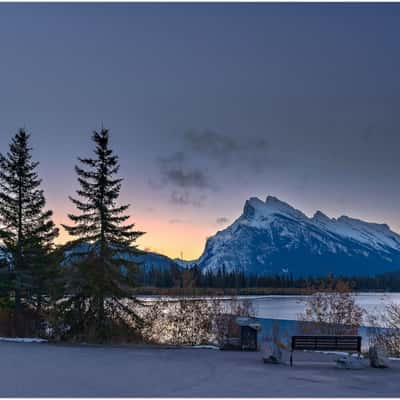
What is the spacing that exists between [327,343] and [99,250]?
11303mm

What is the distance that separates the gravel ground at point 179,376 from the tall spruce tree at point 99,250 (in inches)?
206

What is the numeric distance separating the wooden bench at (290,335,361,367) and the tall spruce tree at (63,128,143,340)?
9.26m

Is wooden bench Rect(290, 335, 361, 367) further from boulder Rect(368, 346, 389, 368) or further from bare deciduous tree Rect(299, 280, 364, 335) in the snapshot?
bare deciduous tree Rect(299, 280, 364, 335)

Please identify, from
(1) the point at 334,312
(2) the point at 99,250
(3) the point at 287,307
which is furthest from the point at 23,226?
(3) the point at 287,307

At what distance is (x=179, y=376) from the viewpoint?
41.9 feet

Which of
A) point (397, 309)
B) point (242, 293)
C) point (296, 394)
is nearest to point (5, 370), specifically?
point (296, 394)

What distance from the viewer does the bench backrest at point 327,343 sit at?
51.6ft

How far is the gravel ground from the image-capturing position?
11.1 m

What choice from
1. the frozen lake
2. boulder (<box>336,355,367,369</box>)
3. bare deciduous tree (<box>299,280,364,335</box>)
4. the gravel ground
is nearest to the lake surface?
the frozen lake

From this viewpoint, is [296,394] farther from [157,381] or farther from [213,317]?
[213,317]

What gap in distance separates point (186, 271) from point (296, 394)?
19.8 metres

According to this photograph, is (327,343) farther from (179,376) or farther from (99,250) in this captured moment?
(99,250)

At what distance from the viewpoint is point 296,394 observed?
10820 mm

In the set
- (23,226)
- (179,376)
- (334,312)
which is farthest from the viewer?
(23,226)
